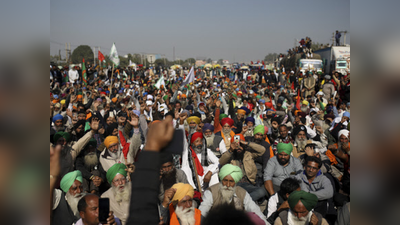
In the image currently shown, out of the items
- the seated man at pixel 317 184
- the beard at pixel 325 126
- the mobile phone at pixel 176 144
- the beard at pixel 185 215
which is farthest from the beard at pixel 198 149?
the mobile phone at pixel 176 144

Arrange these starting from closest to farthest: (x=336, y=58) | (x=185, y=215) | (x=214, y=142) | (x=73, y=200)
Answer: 1. (x=185, y=215)
2. (x=73, y=200)
3. (x=214, y=142)
4. (x=336, y=58)

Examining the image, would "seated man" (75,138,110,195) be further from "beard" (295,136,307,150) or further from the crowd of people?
"beard" (295,136,307,150)

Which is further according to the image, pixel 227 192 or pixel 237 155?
pixel 237 155

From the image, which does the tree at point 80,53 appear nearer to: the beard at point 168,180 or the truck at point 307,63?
the truck at point 307,63

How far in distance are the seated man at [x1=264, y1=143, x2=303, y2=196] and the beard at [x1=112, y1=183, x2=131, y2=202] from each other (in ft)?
5.95

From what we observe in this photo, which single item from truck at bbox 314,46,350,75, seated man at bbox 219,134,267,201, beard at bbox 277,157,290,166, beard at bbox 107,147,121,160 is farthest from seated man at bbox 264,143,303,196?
truck at bbox 314,46,350,75

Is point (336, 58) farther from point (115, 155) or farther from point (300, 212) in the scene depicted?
point (300, 212)

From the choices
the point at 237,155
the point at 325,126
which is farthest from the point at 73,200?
the point at 325,126

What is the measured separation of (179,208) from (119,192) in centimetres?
79

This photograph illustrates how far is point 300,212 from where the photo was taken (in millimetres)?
3479

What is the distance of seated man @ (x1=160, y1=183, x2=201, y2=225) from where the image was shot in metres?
3.28

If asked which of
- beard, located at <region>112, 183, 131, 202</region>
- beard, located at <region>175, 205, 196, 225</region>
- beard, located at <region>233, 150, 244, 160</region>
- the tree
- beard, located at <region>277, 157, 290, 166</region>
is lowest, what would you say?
beard, located at <region>175, 205, 196, 225</region>
